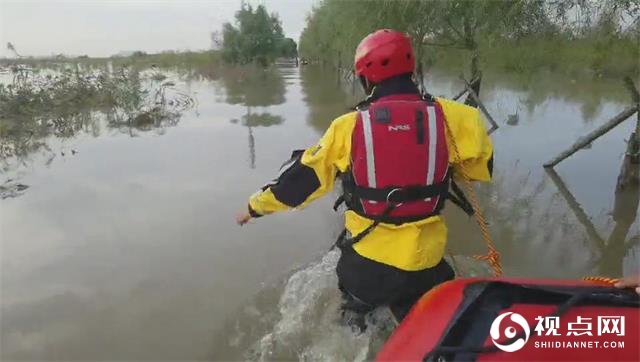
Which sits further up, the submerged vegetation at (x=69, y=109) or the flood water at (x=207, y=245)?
the submerged vegetation at (x=69, y=109)

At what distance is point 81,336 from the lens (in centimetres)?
388

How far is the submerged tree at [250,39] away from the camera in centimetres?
4103

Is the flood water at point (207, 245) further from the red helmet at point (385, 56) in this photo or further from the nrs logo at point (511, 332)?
the red helmet at point (385, 56)

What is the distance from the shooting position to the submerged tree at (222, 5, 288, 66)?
41.0 meters

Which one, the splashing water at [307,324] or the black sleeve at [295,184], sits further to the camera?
the splashing water at [307,324]

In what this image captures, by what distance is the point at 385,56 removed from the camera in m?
2.21

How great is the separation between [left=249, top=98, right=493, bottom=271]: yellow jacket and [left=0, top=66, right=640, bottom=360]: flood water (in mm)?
→ 691

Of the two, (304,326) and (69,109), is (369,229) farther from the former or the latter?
(69,109)

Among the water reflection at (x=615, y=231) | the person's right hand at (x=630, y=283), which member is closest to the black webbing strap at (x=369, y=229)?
the person's right hand at (x=630, y=283)

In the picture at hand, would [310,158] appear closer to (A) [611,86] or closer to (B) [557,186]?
(B) [557,186]

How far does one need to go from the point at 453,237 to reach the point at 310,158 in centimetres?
378

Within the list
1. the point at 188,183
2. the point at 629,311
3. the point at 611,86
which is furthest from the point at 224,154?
the point at 611,86

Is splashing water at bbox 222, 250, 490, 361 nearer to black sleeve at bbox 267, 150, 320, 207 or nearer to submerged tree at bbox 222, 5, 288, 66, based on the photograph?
black sleeve at bbox 267, 150, 320, 207

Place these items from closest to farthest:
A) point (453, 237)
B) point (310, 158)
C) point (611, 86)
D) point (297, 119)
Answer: point (310, 158) < point (453, 237) < point (297, 119) < point (611, 86)
